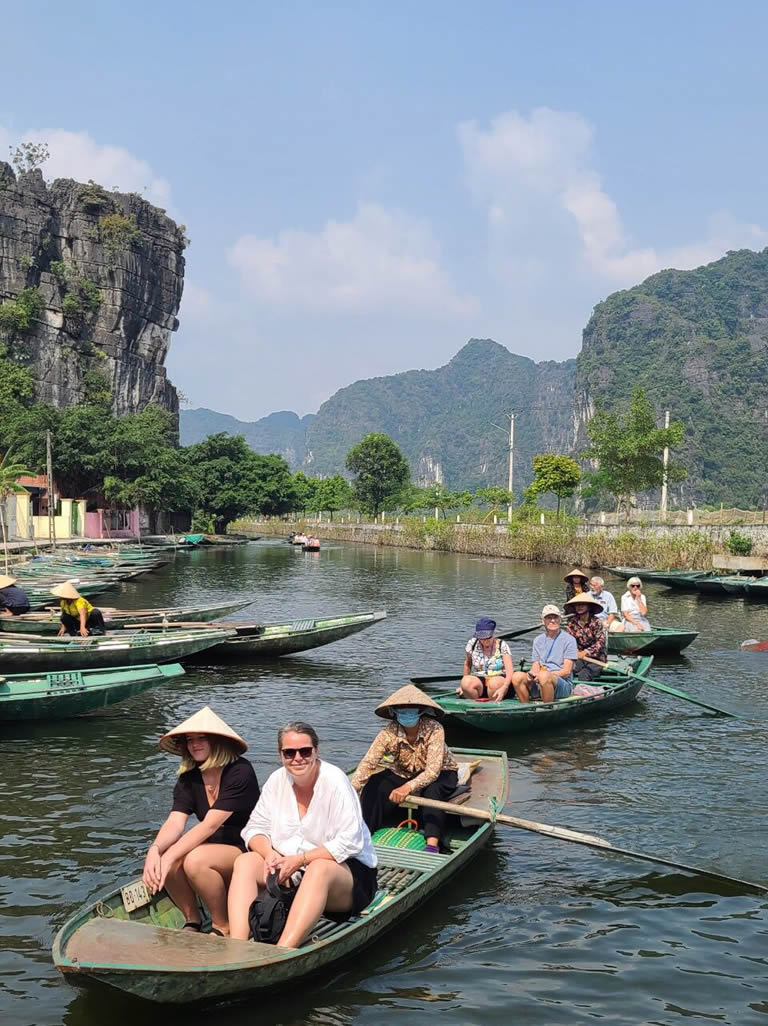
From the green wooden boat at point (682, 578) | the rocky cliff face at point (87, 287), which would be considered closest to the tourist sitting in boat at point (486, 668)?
the green wooden boat at point (682, 578)

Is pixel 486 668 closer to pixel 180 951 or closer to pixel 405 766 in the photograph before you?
pixel 405 766

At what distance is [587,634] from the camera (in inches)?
531

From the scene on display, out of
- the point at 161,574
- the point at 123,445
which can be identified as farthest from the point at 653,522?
the point at 123,445

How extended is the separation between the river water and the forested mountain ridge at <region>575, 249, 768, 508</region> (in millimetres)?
102550

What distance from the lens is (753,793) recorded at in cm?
952

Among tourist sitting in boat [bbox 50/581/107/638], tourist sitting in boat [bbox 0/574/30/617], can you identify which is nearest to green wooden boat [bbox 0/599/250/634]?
tourist sitting in boat [bbox 0/574/30/617]

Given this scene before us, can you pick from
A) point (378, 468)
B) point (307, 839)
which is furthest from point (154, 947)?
point (378, 468)

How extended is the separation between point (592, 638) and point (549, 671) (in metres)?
2.22

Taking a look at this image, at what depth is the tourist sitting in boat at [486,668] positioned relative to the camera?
36.8 ft

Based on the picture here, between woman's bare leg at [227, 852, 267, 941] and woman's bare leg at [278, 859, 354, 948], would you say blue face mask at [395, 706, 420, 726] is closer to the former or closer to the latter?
woman's bare leg at [278, 859, 354, 948]

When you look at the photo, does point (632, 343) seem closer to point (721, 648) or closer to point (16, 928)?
point (721, 648)

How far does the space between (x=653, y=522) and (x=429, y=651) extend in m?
30.9

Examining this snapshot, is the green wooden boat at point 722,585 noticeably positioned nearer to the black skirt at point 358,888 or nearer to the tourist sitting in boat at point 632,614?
the tourist sitting in boat at point 632,614

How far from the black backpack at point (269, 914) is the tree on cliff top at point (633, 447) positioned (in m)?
48.3
